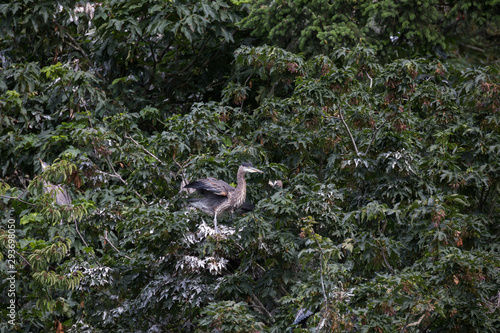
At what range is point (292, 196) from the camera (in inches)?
190

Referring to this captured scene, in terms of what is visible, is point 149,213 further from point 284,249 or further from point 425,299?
point 425,299

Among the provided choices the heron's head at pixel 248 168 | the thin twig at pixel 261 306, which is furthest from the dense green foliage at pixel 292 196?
the heron's head at pixel 248 168

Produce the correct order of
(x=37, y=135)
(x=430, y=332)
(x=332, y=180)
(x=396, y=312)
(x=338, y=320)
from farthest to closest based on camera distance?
(x=37, y=135) < (x=332, y=180) < (x=430, y=332) < (x=396, y=312) < (x=338, y=320)

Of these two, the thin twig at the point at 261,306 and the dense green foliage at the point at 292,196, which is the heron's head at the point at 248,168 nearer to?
the dense green foliage at the point at 292,196

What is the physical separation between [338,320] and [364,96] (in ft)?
8.67

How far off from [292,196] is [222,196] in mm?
800

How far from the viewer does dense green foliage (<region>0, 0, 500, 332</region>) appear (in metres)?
4.33

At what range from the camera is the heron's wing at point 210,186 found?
17.2 ft

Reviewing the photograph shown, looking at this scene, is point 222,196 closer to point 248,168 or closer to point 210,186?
point 210,186

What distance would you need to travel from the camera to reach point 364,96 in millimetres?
5895

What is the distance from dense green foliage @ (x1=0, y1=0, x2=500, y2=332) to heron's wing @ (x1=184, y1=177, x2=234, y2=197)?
151 millimetres

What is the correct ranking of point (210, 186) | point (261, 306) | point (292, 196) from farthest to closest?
point (210, 186)
point (261, 306)
point (292, 196)

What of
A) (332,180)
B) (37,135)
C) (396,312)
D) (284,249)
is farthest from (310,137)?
(37,135)

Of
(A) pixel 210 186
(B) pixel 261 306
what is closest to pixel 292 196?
(A) pixel 210 186
